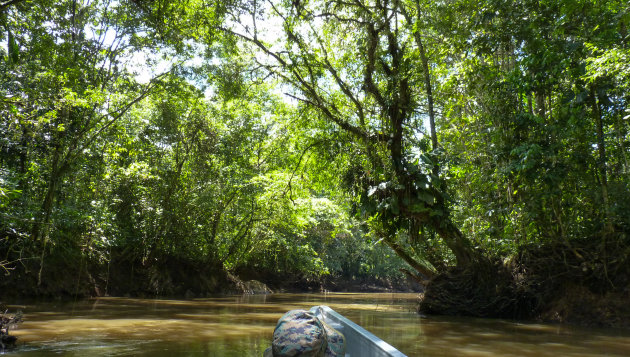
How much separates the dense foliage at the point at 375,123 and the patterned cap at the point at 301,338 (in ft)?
15.3

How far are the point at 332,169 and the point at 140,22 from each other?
627 centimetres

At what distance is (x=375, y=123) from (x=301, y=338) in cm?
864

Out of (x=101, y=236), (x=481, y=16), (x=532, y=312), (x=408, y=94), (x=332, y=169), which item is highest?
(x=481, y=16)

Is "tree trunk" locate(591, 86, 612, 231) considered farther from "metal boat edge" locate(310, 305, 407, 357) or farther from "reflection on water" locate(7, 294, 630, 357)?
"metal boat edge" locate(310, 305, 407, 357)

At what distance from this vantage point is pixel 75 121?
11914 millimetres

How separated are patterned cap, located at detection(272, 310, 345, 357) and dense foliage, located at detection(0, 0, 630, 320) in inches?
183

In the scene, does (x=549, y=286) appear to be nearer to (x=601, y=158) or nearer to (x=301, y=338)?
(x=601, y=158)

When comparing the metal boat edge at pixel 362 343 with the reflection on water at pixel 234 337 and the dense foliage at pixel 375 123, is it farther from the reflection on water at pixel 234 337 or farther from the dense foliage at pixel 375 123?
the dense foliage at pixel 375 123

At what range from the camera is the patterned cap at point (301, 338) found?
90.7 inches

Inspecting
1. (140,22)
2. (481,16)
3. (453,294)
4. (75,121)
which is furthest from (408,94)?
(75,121)

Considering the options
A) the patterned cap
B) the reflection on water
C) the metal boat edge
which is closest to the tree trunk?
the reflection on water

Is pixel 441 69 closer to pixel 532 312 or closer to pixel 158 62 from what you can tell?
pixel 532 312

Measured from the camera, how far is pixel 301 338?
233 centimetres

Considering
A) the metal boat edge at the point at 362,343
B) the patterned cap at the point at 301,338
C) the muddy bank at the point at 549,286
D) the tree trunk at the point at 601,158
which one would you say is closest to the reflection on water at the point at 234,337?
the muddy bank at the point at 549,286
